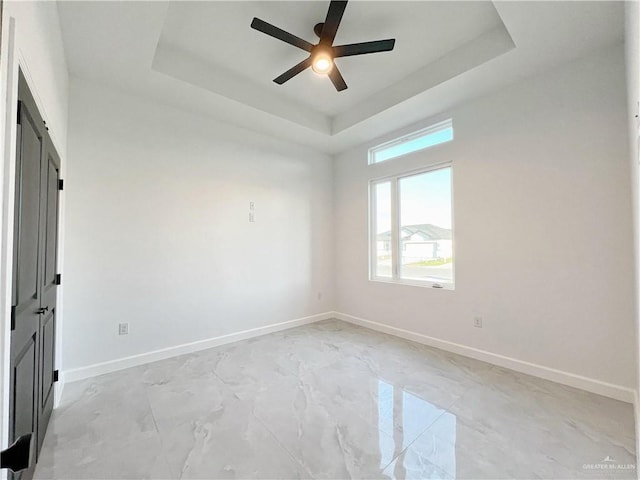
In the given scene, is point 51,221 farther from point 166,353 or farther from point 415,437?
point 415,437

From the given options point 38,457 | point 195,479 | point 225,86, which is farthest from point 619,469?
point 225,86

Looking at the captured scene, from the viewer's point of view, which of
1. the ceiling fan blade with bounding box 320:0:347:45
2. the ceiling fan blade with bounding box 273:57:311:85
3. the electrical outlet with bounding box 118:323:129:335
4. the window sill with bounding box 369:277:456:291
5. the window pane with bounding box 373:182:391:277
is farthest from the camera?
the window pane with bounding box 373:182:391:277

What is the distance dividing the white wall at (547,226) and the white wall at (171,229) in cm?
210

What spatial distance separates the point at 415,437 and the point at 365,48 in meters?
2.84

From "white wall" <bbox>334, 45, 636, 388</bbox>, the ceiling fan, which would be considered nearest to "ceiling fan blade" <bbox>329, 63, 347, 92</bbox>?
the ceiling fan

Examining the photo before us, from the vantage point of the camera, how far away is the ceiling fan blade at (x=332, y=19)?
1.88 metres

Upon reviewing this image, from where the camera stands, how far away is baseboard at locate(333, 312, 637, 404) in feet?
7.25

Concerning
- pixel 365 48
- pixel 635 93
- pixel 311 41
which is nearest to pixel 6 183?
pixel 365 48

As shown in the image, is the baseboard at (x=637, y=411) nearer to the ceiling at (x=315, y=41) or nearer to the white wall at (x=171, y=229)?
the ceiling at (x=315, y=41)

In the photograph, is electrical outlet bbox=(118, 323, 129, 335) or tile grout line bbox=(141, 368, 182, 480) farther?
electrical outlet bbox=(118, 323, 129, 335)

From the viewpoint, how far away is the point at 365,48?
7.30ft

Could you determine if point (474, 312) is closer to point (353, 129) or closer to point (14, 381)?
point (353, 129)

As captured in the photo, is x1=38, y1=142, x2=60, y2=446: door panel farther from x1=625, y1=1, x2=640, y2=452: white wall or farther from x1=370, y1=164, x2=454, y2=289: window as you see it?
x1=370, y1=164, x2=454, y2=289: window

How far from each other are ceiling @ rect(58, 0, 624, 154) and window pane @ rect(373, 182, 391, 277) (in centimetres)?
104
